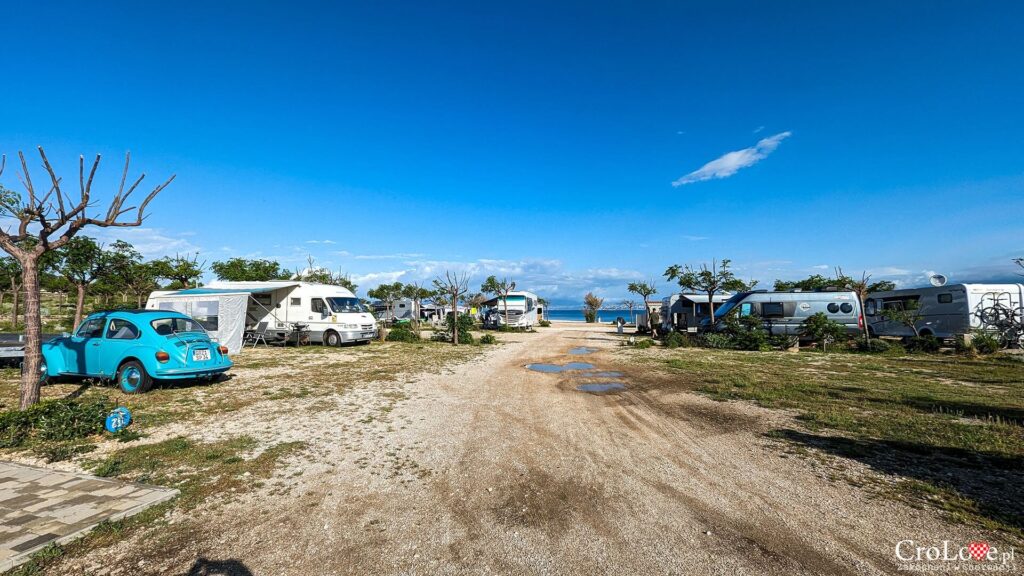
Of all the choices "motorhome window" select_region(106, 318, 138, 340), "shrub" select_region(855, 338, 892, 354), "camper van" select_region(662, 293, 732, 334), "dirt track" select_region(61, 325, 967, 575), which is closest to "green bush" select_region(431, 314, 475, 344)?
"camper van" select_region(662, 293, 732, 334)

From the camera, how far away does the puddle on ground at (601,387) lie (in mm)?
10062

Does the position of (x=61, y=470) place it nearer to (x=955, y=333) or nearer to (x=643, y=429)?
(x=643, y=429)

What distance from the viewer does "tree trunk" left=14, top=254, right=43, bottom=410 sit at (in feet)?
22.0

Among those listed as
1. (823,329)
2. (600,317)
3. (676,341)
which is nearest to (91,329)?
(676,341)

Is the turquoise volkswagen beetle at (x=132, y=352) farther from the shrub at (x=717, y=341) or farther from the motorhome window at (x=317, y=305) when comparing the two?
the shrub at (x=717, y=341)

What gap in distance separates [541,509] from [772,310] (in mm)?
19602

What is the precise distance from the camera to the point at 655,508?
407cm

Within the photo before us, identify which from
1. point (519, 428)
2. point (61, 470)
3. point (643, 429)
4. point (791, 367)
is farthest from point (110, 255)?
point (791, 367)

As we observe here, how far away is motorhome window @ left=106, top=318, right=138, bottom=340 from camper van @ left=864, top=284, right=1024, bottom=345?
25.5 metres

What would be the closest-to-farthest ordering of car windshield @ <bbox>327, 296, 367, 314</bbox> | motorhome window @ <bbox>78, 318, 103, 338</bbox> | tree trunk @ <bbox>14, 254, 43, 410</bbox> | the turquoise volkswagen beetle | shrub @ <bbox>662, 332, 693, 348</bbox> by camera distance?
tree trunk @ <bbox>14, 254, 43, 410</bbox> < the turquoise volkswagen beetle < motorhome window @ <bbox>78, 318, 103, 338</bbox> < car windshield @ <bbox>327, 296, 367, 314</bbox> < shrub @ <bbox>662, 332, 693, 348</bbox>

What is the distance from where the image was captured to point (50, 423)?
596 centimetres

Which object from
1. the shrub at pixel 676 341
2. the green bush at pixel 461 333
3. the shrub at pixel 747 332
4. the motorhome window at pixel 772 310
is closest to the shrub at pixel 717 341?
the shrub at pixel 747 332

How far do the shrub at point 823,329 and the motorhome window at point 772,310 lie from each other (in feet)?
4.27

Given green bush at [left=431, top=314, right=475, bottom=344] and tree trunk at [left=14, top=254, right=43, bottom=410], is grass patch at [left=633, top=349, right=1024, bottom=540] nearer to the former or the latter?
green bush at [left=431, top=314, right=475, bottom=344]
